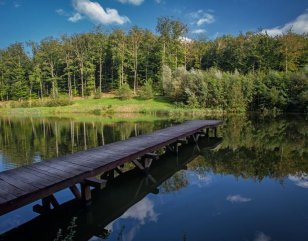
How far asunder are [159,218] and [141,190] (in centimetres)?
199

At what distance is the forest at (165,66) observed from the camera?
121 feet

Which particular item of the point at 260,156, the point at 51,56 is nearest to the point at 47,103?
the point at 51,56

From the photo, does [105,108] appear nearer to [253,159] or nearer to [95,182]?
[253,159]

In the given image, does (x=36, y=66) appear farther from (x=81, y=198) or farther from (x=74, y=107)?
(x=81, y=198)

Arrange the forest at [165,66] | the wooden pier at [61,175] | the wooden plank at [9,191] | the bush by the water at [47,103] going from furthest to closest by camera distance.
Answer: the bush by the water at [47,103], the forest at [165,66], the wooden pier at [61,175], the wooden plank at [9,191]

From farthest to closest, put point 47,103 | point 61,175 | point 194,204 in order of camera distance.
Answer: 1. point 47,103
2. point 194,204
3. point 61,175

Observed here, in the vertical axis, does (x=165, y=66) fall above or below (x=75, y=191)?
above

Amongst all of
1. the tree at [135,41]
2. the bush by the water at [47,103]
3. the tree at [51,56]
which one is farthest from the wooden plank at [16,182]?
the tree at [51,56]

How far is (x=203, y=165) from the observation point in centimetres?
1115

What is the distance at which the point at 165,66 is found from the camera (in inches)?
1754

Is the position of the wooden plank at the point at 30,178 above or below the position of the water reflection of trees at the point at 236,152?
above

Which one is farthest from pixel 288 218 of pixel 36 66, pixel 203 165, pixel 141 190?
pixel 36 66

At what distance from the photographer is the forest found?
36.9 m

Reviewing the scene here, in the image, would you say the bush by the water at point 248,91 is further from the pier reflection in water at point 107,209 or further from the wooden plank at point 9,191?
the wooden plank at point 9,191
